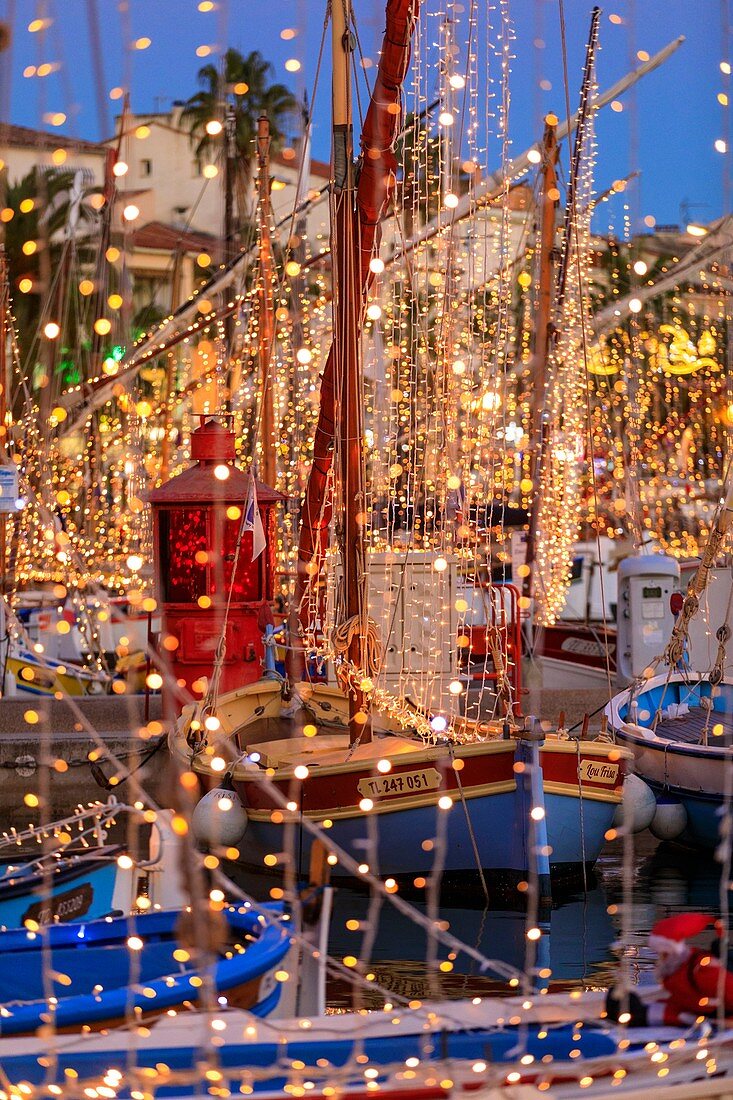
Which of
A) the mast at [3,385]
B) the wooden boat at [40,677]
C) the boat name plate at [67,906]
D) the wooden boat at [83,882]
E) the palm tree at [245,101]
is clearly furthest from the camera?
the palm tree at [245,101]

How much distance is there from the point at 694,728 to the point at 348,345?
16.4ft

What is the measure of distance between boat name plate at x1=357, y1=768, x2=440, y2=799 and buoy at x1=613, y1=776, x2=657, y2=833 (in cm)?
198

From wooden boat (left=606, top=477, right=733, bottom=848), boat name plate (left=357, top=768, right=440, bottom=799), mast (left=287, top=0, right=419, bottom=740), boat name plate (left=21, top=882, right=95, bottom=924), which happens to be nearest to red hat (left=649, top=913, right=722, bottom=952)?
boat name plate (left=21, top=882, right=95, bottom=924)

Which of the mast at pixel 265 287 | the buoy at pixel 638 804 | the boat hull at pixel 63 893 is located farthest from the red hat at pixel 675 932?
the mast at pixel 265 287

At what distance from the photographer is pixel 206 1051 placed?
5.24 m

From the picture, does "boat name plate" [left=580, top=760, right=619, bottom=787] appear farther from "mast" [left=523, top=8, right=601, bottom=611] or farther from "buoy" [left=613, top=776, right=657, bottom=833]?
"mast" [left=523, top=8, right=601, bottom=611]

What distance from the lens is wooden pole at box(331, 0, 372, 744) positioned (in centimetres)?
1122

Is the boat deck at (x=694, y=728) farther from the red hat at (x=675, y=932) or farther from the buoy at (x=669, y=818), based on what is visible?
the red hat at (x=675, y=932)

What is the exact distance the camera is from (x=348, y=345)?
11281mm

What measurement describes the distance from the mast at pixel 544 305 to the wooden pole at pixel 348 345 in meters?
6.66

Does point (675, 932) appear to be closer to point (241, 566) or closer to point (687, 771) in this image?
point (687, 771)

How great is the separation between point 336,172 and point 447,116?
Answer: 1.15 meters

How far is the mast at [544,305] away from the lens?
18.5 m

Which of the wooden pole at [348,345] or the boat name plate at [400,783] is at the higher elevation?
the wooden pole at [348,345]
